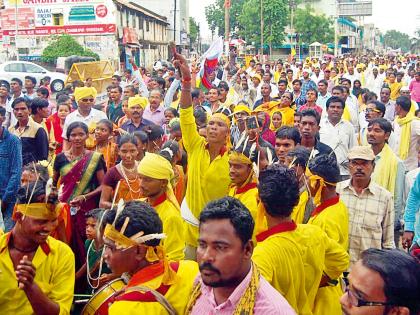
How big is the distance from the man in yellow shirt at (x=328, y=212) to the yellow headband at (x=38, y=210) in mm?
1714

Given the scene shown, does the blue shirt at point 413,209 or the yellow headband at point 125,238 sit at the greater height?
the yellow headband at point 125,238

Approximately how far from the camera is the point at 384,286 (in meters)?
2.09

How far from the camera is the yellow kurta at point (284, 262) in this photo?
2.85 meters

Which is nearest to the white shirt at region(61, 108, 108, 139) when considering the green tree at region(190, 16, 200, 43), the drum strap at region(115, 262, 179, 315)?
the drum strap at region(115, 262, 179, 315)

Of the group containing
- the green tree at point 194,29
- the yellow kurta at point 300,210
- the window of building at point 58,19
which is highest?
the green tree at point 194,29

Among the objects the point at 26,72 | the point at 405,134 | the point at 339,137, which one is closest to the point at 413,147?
the point at 405,134

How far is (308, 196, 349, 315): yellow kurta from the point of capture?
3.45 metres

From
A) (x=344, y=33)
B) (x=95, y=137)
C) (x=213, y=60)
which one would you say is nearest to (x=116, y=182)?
(x=95, y=137)

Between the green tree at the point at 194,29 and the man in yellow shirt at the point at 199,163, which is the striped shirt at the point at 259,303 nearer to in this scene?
the man in yellow shirt at the point at 199,163

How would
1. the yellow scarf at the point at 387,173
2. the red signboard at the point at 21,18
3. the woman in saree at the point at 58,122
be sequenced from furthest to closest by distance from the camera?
the red signboard at the point at 21,18 → the woman in saree at the point at 58,122 → the yellow scarf at the point at 387,173

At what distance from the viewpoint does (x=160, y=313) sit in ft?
8.04

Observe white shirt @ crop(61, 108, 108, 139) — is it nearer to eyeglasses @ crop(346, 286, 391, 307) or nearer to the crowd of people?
the crowd of people

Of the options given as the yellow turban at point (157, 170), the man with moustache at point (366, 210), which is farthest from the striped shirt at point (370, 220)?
the yellow turban at point (157, 170)

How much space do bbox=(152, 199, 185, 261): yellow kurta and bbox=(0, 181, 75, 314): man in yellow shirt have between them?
25.1 inches
